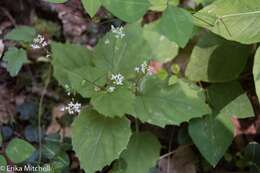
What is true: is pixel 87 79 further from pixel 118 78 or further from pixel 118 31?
pixel 118 31

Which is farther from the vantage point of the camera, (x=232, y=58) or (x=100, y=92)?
(x=232, y=58)

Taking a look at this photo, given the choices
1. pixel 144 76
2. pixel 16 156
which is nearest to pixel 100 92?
pixel 144 76

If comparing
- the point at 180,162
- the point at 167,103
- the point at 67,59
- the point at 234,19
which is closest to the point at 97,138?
the point at 167,103

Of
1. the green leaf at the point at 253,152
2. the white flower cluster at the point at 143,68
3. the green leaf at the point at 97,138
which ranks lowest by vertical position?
the green leaf at the point at 253,152

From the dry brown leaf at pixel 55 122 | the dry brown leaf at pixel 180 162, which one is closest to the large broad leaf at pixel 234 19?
the dry brown leaf at pixel 180 162

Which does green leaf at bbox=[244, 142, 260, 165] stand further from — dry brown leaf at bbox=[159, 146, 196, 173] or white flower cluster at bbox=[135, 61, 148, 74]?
white flower cluster at bbox=[135, 61, 148, 74]

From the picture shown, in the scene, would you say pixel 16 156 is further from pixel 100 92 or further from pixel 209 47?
pixel 209 47

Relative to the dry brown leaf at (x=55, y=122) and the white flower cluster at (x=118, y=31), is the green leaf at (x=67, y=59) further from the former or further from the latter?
the dry brown leaf at (x=55, y=122)

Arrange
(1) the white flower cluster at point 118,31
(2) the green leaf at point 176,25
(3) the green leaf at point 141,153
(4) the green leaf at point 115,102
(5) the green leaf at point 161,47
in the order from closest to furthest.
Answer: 1. (2) the green leaf at point 176,25
2. (4) the green leaf at point 115,102
3. (1) the white flower cluster at point 118,31
4. (3) the green leaf at point 141,153
5. (5) the green leaf at point 161,47
